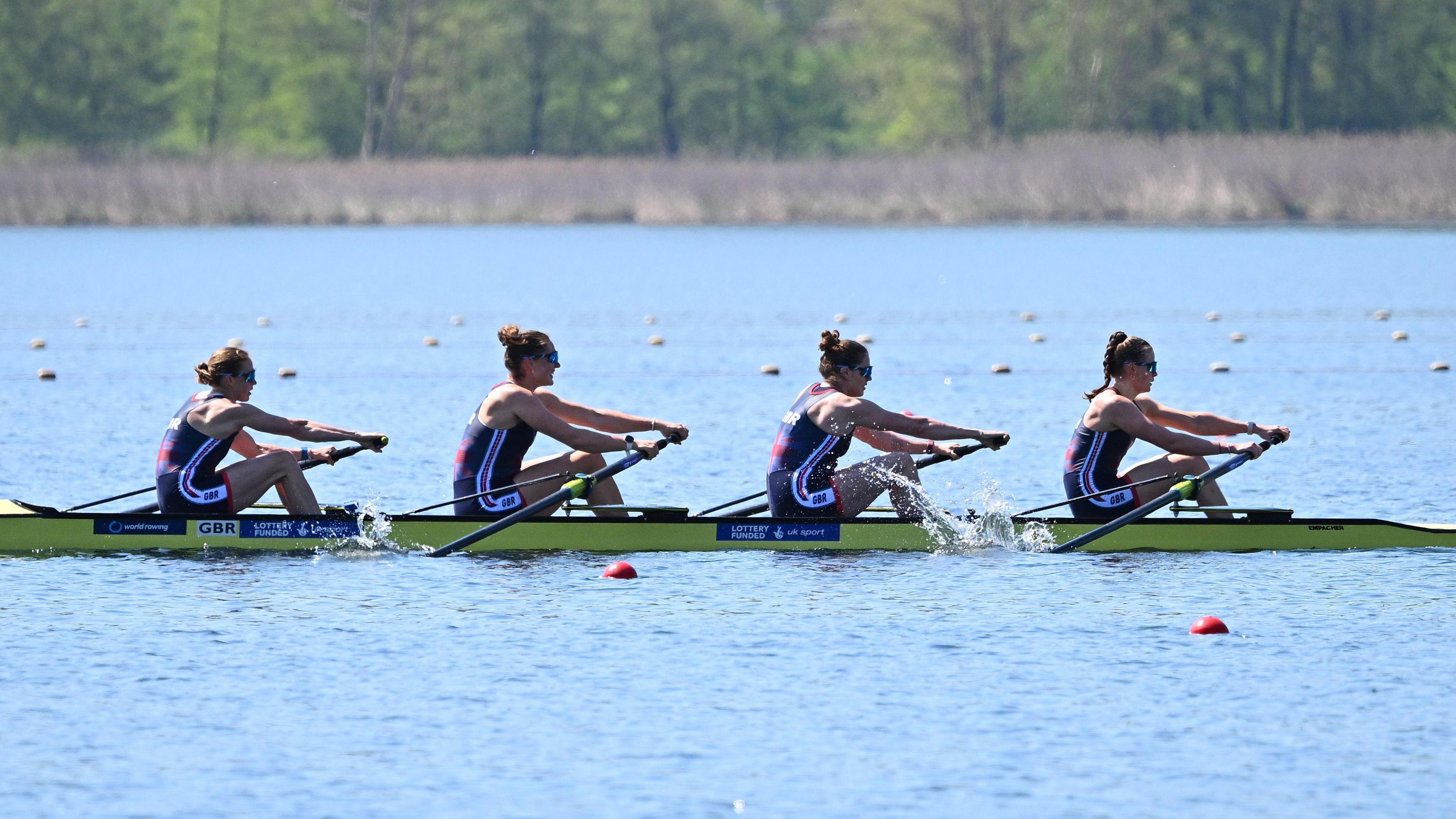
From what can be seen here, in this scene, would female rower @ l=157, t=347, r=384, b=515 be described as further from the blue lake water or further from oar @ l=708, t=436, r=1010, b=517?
oar @ l=708, t=436, r=1010, b=517

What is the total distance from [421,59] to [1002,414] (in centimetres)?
5478

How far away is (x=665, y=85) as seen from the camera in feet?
244

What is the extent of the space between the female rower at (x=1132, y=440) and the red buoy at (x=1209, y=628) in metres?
1.70

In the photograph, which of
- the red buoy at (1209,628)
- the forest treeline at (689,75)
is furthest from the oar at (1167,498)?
the forest treeline at (689,75)

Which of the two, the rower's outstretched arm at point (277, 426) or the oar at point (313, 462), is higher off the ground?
the rower's outstretched arm at point (277, 426)

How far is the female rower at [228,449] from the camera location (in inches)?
469

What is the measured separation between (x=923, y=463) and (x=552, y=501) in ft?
6.85

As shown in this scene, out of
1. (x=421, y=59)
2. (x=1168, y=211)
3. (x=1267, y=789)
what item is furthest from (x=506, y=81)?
(x=1267, y=789)

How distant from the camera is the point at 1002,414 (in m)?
20.6

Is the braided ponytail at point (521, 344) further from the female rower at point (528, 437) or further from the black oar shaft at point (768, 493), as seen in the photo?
the black oar shaft at point (768, 493)

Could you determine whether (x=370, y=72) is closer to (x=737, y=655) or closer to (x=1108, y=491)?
(x=1108, y=491)

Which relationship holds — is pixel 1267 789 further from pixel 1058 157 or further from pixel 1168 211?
pixel 1058 157

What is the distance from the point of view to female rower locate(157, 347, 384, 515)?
1191cm

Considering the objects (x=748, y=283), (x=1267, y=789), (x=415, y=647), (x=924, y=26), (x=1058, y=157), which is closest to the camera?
(x=1267, y=789)
